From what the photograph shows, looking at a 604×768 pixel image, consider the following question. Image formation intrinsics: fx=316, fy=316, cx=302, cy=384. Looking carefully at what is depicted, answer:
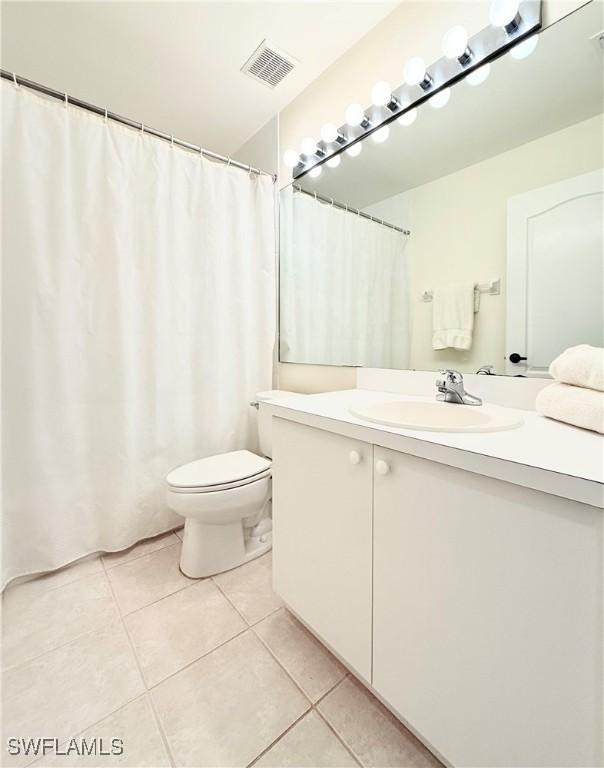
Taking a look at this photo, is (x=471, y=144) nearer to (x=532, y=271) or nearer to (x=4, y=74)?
(x=532, y=271)

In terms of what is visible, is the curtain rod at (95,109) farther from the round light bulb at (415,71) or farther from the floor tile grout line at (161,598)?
the floor tile grout line at (161,598)

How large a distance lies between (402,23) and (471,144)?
637mm

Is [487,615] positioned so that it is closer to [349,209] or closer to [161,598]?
[161,598]

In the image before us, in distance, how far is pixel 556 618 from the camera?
0.48 m

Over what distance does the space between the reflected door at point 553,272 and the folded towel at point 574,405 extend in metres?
0.19

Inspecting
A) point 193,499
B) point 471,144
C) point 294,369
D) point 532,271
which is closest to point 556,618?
point 532,271

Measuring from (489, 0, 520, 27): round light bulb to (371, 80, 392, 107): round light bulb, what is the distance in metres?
0.36

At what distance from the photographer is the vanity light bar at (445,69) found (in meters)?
0.94

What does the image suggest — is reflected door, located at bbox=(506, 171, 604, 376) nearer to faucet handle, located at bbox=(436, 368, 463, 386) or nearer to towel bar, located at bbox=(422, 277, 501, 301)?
towel bar, located at bbox=(422, 277, 501, 301)

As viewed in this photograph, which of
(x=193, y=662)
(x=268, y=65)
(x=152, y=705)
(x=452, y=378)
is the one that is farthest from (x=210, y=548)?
(x=268, y=65)

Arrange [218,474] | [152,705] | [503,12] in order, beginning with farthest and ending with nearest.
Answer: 1. [218,474]
2. [503,12]
3. [152,705]

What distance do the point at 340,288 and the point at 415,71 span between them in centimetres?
82

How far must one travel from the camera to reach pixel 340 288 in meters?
1.60

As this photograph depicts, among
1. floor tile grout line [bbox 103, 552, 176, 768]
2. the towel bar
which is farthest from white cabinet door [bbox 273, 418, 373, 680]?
the towel bar
